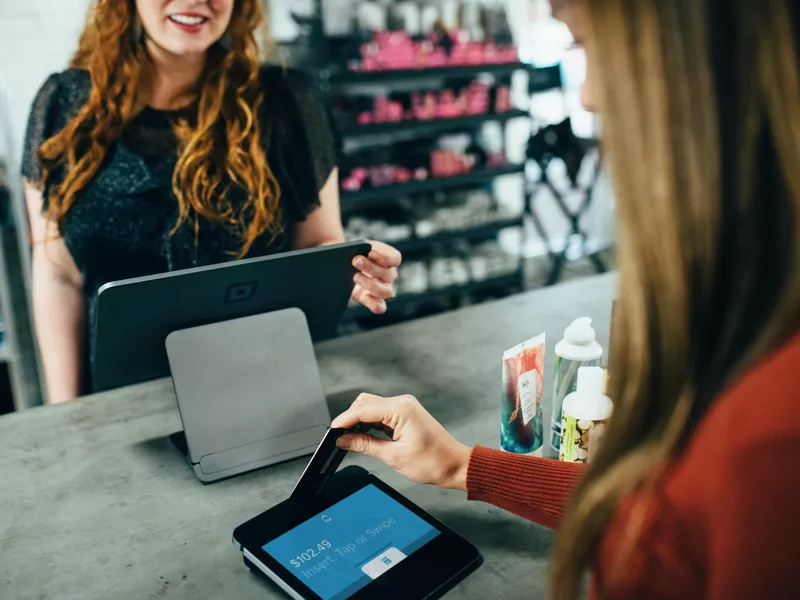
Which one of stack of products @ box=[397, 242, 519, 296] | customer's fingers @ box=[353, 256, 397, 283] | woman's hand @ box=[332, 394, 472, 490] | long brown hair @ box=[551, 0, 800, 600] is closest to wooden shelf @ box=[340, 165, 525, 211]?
stack of products @ box=[397, 242, 519, 296]

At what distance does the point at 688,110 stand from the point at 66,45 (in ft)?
10.8

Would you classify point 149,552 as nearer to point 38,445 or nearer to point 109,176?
point 38,445

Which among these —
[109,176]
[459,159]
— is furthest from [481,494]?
[459,159]

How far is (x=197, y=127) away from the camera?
5.64 ft

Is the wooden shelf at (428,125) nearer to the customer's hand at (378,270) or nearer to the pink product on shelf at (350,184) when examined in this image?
the pink product on shelf at (350,184)

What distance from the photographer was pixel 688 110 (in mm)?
505

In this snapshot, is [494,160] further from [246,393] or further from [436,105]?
[246,393]

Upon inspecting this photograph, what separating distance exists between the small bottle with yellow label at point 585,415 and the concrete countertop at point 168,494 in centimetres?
13

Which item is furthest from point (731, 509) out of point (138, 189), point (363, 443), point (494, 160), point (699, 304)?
point (494, 160)

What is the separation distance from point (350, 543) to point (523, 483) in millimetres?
238

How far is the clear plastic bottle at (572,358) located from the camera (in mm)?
1110

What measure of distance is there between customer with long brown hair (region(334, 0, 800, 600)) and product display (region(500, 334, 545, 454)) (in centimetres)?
50

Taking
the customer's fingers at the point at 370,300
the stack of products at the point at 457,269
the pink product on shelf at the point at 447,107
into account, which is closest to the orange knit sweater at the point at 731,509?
the customer's fingers at the point at 370,300

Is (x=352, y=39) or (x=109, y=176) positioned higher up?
(x=352, y=39)
